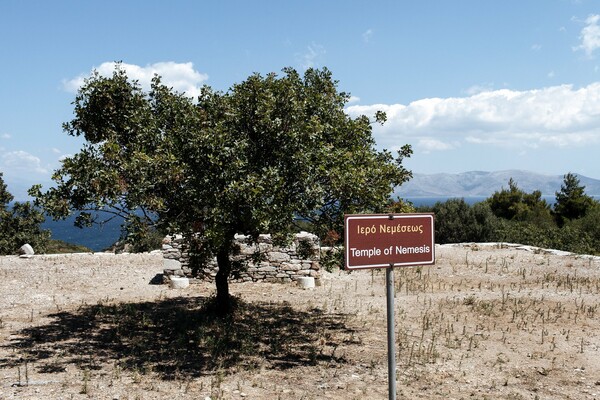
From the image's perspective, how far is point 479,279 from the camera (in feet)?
66.9

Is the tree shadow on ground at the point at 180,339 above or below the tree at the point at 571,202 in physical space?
below

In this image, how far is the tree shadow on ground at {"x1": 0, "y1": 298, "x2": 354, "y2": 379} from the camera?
10.2 metres

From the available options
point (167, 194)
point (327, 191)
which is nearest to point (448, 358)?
point (327, 191)

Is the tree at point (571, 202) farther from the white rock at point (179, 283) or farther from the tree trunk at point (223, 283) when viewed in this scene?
the tree trunk at point (223, 283)

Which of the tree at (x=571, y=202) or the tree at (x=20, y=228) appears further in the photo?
the tree at (x=571, y=202)

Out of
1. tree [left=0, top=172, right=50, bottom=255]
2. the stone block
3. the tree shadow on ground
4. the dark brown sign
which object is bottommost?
the tree shadow on ground

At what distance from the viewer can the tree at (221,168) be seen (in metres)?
9.99

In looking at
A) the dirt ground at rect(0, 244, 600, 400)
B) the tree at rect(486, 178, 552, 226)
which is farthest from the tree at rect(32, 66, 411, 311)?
the tree at rect(486, 178, 552, 226)

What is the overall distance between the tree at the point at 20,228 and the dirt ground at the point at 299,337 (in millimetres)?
14281

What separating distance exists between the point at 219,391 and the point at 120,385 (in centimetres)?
191

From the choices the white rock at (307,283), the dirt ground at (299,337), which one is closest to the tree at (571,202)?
the dirt ground at (299,337)

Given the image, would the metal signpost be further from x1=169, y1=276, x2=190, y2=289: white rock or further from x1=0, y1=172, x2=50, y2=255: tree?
x1=0, y1=172, x2=50, y2=255: tree

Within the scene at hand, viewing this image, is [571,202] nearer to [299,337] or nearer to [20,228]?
[299,337]

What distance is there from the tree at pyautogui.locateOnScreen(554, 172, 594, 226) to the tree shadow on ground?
52966 millimetres
